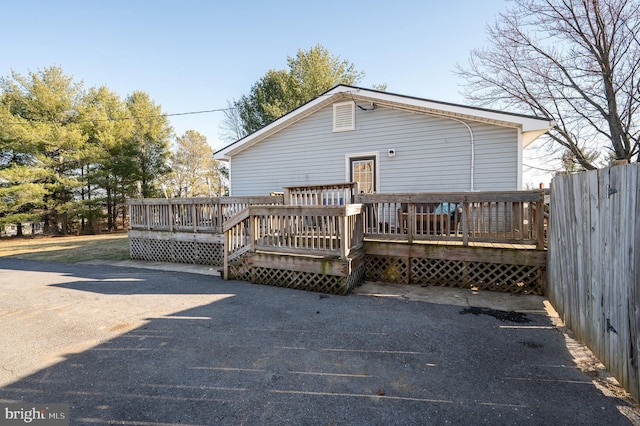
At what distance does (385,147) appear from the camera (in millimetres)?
8180

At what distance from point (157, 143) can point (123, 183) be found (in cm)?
395

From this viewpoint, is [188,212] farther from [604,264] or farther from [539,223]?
[604,264]

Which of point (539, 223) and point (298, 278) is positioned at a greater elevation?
point (539, 223)

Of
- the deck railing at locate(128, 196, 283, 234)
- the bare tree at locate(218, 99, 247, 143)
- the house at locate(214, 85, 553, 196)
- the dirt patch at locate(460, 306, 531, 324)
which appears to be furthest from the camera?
the bare tree at locate(218, 99, 247, 143)

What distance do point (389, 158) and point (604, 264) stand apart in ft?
19.6

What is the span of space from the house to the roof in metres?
0.02

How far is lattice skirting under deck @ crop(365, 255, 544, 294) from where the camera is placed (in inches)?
188

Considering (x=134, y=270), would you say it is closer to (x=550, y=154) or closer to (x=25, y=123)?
(x=25, y=123)

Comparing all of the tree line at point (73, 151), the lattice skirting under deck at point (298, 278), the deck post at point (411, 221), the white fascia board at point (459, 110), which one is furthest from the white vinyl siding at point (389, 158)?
the tree line at point (73, 151)

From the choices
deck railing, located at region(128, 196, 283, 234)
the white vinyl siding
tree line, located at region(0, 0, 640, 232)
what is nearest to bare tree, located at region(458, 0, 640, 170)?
tree line, located at region(0, 0, 640, 232)

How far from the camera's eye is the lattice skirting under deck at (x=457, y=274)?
478 centimetres

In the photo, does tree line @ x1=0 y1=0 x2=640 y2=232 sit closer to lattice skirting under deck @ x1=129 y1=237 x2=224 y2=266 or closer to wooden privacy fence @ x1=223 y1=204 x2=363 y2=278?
lattice skirting under deck @ x1=129 y1=237 x2=224 y2=266

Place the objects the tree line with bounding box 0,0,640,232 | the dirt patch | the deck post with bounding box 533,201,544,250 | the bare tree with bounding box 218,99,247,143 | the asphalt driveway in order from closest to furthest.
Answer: the asphalt driveway
the dirt patch
the deck post with bounding box 533,201,544,250
the tree line with bounding box 0,0,640,232
the bare tree with bounding box 218,99,247,143

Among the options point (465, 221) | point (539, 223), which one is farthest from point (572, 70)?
point (465, 221)
